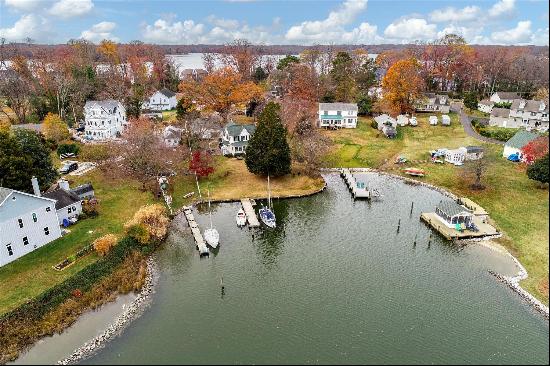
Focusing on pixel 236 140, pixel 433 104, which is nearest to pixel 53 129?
pixel 236 140

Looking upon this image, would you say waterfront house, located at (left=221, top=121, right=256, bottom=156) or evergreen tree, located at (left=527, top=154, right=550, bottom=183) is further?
waterfront house, located at (left=221, top=121, right=256, bottom=156)

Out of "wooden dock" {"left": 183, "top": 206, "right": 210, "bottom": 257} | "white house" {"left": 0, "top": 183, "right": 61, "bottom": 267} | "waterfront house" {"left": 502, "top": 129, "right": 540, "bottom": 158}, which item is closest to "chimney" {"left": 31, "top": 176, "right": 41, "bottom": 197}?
"white house" {"left": 0, "top": 183, "right": 61, "bottom": 267}

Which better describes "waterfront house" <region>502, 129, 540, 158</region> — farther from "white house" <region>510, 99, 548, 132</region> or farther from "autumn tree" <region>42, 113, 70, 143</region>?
"autumn tree" <region>42, 113, 70, 143</region>

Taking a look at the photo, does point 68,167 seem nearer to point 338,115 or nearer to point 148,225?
point 148,225

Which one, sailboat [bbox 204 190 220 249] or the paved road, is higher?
the paved road

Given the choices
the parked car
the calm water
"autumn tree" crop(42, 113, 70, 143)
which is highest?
"autumn tree" crop(42, 113, 70, 143)

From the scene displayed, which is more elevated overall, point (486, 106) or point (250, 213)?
point (486, 106)

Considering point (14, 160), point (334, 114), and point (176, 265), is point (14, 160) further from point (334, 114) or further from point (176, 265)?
point (334, 114)
